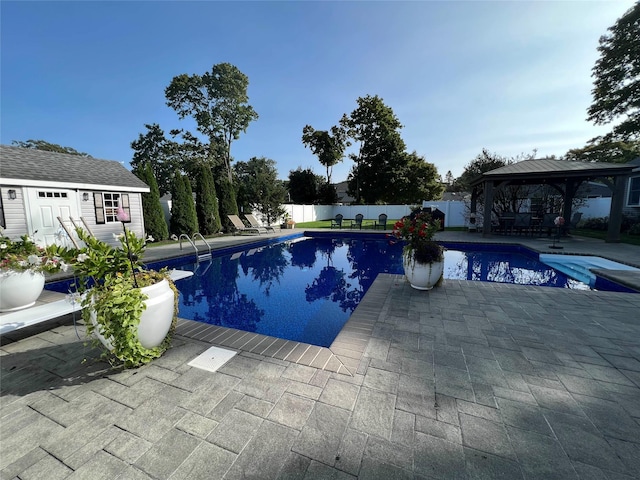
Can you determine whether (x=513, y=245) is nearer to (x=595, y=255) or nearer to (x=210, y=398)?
(x=595, y=255)

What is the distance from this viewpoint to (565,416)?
1.74 metres

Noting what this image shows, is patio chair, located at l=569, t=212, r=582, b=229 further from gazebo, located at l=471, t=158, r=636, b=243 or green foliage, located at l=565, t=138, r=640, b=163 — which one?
green foliage, located at l=565, t=138, r=640, b=163

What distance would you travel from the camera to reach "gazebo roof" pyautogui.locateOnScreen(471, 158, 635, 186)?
9367 millimetres

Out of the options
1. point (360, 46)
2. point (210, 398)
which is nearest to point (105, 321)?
point (210, 398)

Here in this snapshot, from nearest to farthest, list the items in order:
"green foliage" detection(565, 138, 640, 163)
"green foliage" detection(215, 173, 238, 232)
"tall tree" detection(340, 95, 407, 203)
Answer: "green foliage" detection(215, 173, 238, 232) < "green foliage" detection(565, 138, 640, 163) < "tall tree" detection(340, 95, 407, 203)

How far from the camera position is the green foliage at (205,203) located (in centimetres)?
1363

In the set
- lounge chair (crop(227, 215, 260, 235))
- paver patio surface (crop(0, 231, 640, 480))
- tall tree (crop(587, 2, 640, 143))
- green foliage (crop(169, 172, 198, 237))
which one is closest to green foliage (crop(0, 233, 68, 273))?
paver patio surface (crop(0, 231, 640, 480))

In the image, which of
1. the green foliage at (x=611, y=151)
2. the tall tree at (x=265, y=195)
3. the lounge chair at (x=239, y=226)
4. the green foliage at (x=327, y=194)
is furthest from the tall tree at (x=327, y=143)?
the green foliage at (x=611, y=151)

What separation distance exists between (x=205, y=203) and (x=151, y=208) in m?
2.64

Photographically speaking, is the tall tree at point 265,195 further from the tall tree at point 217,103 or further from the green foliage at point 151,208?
the tall tree at point 217,103

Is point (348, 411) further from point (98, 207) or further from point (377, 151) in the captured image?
point (377, 151)

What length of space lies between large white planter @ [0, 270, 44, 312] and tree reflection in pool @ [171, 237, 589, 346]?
1.90m

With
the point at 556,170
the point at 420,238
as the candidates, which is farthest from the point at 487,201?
the point at 420,238

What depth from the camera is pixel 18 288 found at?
3.32 meters
